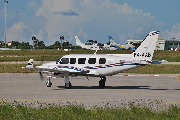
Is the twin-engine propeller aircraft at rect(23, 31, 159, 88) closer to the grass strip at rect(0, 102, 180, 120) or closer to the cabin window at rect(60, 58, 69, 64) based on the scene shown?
the cabin window at rect(60, 58, 69, 64)

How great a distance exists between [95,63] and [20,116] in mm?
13171

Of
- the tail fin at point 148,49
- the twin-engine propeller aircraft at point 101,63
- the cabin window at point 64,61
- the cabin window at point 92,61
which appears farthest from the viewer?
the cabin window at point 64,61

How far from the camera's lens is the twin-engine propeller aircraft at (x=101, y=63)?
86.5 feet

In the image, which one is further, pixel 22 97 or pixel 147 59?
pixel 147 59

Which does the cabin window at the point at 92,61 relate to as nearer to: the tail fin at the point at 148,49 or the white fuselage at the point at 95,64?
the white fuselage at the point at 95,64

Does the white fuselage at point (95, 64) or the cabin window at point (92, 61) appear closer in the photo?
the white fuselage at point (95, 64)

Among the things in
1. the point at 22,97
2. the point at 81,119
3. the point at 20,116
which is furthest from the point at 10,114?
the point at 22,97

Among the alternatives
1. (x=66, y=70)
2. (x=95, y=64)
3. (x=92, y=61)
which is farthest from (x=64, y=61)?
(x=95, y=64)

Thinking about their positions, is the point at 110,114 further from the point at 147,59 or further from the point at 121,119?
the point at 147,59

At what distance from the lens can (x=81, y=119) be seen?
13.7 m

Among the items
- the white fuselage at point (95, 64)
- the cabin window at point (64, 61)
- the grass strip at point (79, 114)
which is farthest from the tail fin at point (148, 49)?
the grass strip at point (79, 114)

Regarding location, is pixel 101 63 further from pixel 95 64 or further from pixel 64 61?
pixel 64 61


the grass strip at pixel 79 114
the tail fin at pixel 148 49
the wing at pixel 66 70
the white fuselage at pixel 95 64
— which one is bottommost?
Result: the grass strip at pixel 79 114

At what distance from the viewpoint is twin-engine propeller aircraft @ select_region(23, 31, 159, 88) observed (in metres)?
26.4
